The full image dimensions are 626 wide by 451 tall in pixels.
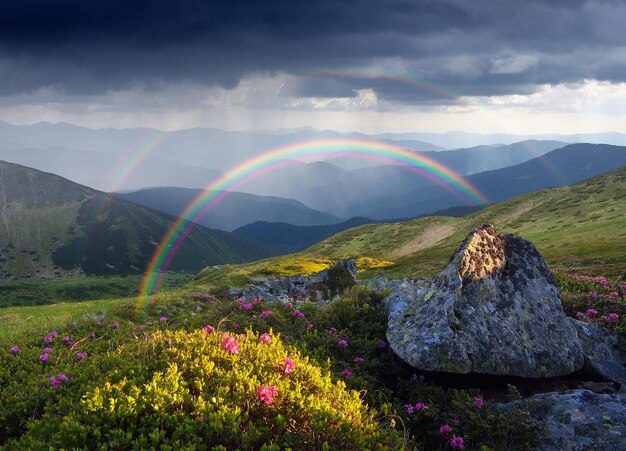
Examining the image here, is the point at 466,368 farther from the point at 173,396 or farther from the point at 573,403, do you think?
the point at 173,396

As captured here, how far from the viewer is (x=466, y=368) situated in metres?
9.44

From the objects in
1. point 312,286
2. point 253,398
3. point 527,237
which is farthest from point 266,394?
point 527,237

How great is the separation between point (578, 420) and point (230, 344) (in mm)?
7144

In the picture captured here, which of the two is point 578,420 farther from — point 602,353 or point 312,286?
point 312,286

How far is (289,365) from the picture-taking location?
26.9 feet

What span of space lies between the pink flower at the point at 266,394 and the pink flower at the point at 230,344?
1.73 meters

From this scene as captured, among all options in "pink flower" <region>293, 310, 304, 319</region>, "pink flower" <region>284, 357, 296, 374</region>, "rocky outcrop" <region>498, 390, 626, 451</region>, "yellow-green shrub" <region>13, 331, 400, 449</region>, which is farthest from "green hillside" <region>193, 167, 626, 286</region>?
"yellow-green shrub" <region>13, 331, 400, 449</region>

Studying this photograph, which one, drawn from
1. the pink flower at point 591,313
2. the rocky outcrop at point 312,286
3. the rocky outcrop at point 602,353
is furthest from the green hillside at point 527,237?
the rocky outcrop at point 602,353

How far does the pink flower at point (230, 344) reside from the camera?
8609 millimetres

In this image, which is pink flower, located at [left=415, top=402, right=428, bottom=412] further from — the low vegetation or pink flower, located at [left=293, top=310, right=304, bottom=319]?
pink flower, located at [left=293, top=310, right=304, bottom=319]

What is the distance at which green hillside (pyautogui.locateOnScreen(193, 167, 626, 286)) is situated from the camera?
199 ft

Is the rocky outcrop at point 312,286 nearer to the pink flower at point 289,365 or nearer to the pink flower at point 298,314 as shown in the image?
the pink flower at point 298,314

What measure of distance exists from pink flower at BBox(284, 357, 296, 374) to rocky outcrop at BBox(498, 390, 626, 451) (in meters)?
4.79

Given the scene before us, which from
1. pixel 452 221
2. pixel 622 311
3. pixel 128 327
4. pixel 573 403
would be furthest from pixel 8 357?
pixel 452 221
